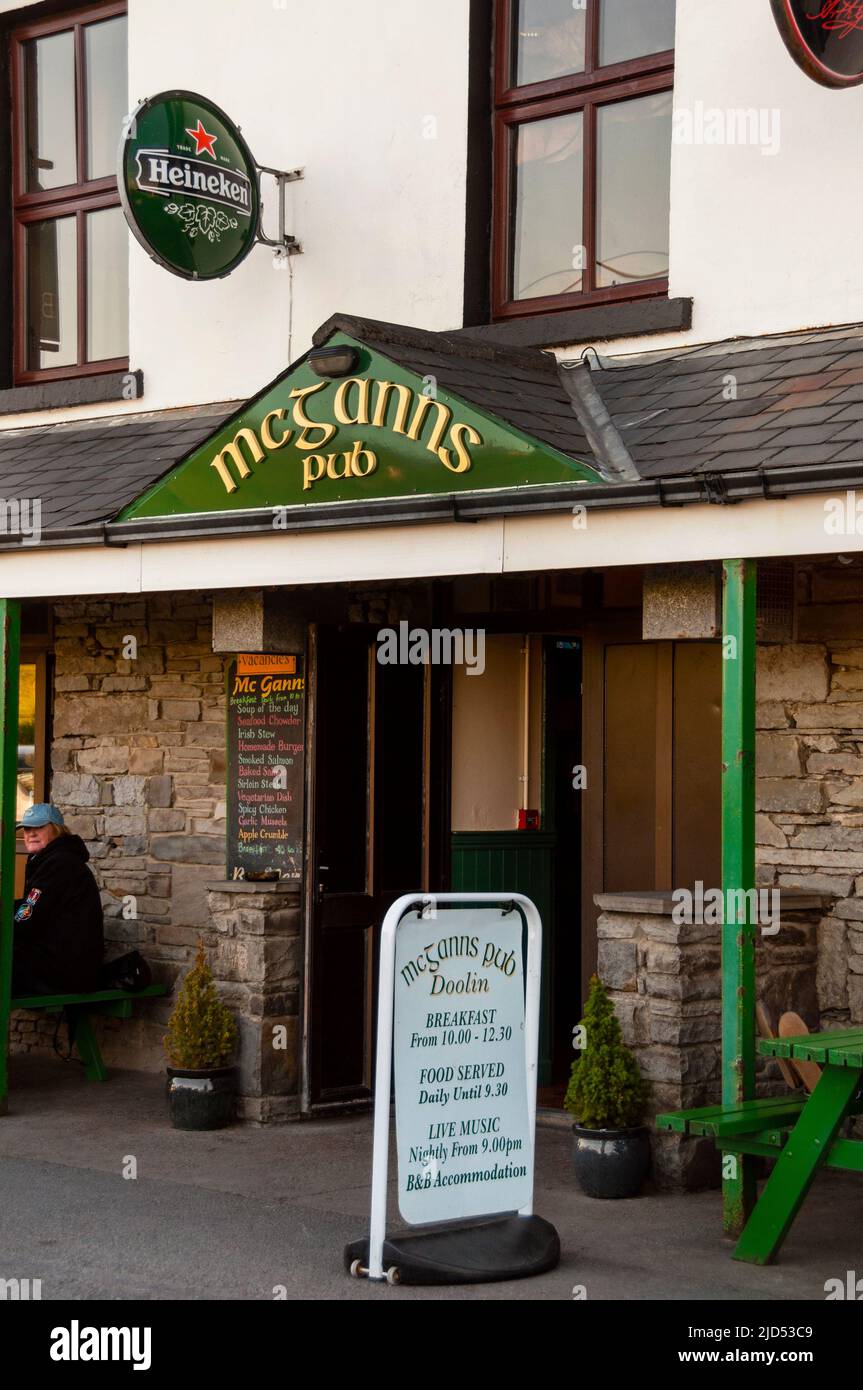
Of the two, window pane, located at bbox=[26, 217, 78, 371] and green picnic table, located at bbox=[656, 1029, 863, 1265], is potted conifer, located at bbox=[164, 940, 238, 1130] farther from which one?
window pane, located at bbox=[26, 217, 78, 371]

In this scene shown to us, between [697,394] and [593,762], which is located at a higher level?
[697,394]

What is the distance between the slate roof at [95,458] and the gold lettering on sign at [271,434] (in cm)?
74

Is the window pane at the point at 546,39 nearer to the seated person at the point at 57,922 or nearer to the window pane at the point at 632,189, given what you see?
the window pane at the point at 632,189

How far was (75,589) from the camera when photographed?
8039 millimetres

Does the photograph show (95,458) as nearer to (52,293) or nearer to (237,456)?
(237,456)

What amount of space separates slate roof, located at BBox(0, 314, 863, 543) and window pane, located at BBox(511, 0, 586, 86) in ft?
4.23

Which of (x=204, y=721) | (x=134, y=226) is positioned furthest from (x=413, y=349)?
(x=204, y=721)

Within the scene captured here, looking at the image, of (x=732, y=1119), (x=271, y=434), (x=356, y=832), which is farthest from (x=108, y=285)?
(x=732, y=1119)

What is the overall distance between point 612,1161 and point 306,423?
3055mm

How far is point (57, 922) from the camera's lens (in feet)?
29.3

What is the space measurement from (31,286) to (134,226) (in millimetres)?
2716

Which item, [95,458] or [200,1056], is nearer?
[200,1056]

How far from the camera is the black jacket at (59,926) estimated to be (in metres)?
8.87

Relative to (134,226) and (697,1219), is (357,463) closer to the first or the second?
(134,226)
